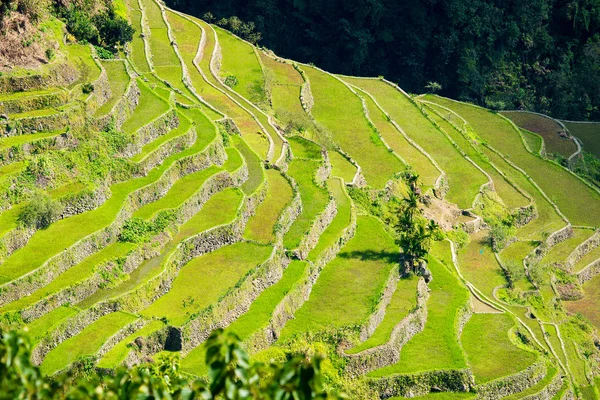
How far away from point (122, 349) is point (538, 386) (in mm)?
16677

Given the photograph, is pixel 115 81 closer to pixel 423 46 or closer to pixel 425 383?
pixel 425 383

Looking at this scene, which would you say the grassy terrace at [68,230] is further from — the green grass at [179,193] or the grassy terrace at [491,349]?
the grassy terrace at [491,349]

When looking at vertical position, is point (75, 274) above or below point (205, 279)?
above

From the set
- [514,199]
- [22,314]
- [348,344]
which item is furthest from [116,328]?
[514,199]

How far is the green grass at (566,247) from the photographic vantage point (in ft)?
175

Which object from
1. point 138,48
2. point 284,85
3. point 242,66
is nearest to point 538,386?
point 284,85

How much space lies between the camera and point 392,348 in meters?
37.8

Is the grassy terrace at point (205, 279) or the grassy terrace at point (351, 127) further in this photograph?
the grassy terrace at point (351, 127)

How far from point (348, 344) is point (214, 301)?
5.14 m

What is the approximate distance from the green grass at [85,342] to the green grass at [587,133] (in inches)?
1686

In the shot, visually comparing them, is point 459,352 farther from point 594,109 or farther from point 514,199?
point 594,109

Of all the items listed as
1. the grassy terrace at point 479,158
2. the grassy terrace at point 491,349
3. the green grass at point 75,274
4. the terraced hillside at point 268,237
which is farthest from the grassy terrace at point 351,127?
the green grass at point 75,274

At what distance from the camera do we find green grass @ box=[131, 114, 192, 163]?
42.5 metres

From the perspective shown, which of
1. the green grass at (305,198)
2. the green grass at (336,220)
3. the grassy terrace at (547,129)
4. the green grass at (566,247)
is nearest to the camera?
the green grass at (305,198)
